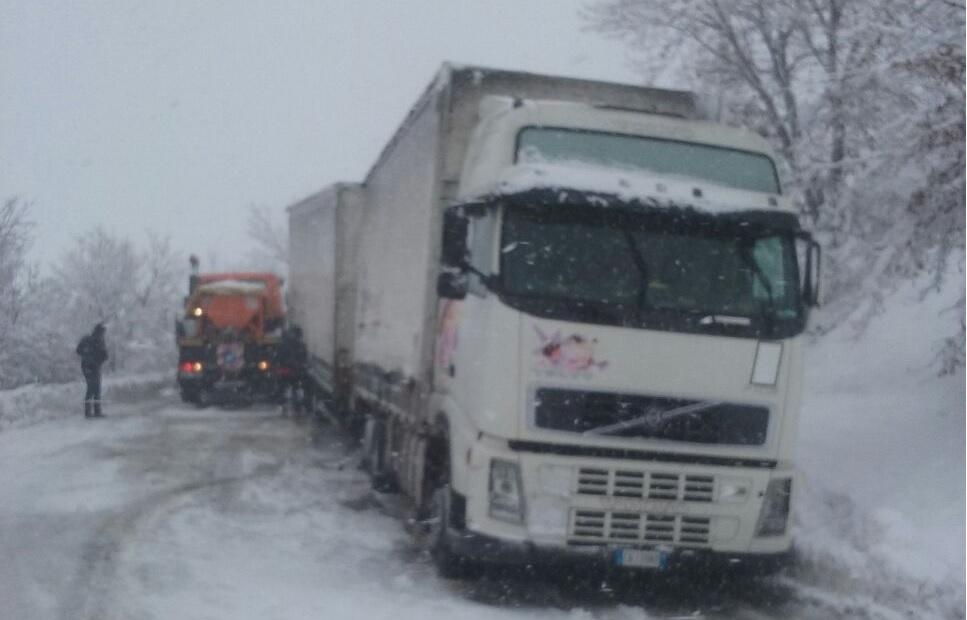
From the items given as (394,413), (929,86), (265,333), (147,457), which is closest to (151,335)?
(265,333)

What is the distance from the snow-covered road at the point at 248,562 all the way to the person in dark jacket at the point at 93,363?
6.36 m

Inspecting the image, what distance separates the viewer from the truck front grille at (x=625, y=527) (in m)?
7.59

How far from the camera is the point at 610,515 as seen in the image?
7.61m

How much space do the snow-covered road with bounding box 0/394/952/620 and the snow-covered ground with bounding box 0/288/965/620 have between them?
3 cm

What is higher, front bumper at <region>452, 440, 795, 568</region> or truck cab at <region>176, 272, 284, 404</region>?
front bumper at <region>452, 440, 795, 568</region>

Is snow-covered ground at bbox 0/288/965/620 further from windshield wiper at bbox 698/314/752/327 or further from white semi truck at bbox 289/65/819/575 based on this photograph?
windshield wiper at bbox 698/314/752/327

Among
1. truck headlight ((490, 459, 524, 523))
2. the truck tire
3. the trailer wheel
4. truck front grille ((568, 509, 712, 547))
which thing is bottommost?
the trailer wheel

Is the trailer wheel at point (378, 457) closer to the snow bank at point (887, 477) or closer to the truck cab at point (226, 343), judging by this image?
the snow bank at point (887, 477)

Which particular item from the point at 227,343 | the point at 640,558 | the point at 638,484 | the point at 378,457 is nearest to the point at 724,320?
the point at 638,484

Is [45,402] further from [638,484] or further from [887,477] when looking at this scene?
[638,484]

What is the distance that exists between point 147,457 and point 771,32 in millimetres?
11762

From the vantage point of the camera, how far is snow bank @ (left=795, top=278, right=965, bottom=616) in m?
8.31

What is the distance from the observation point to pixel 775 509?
796 centimetres

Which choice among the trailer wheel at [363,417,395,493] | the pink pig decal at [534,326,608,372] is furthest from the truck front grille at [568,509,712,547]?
the trailer wheel at [363,417,395,493]
